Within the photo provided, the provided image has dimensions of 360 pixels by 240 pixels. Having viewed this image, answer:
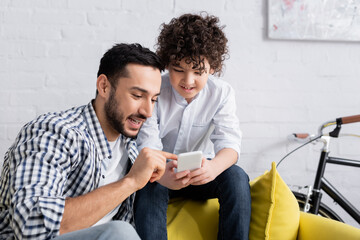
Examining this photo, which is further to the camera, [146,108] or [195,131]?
[195,131]

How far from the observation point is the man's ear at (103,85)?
135cm

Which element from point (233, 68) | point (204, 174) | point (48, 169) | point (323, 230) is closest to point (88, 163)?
point (48, 169)

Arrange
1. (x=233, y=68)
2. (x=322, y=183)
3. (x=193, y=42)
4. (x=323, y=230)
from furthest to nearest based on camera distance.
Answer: (x=233, y=68), (x=322, y=183), (x=193, y=42), (x=323, y=230)

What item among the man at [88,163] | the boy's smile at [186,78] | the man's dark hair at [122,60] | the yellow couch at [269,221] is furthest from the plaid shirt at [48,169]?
the boy's smile at [186,78]

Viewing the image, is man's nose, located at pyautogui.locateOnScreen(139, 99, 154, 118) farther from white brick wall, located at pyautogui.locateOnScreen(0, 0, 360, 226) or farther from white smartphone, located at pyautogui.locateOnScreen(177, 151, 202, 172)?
white brick wall, located at pyautogui.locateOnScreen(0, 0, 360, 226)

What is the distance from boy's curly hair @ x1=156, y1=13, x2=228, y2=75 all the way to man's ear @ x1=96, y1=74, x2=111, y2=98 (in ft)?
1.02

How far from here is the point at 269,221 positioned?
1438mm

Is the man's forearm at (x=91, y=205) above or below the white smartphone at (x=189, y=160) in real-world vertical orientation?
below

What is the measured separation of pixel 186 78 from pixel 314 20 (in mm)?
973

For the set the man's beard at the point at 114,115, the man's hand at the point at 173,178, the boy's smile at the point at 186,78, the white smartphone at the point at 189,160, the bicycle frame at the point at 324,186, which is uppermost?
the boy's smile at the point at 186,78

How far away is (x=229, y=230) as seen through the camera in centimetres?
140

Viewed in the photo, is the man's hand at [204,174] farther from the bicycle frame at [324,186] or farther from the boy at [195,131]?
the bicycle frame at [324,186]

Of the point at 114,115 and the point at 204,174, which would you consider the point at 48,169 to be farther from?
the point at 204,174

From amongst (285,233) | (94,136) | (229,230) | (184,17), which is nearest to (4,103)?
(94,136)
